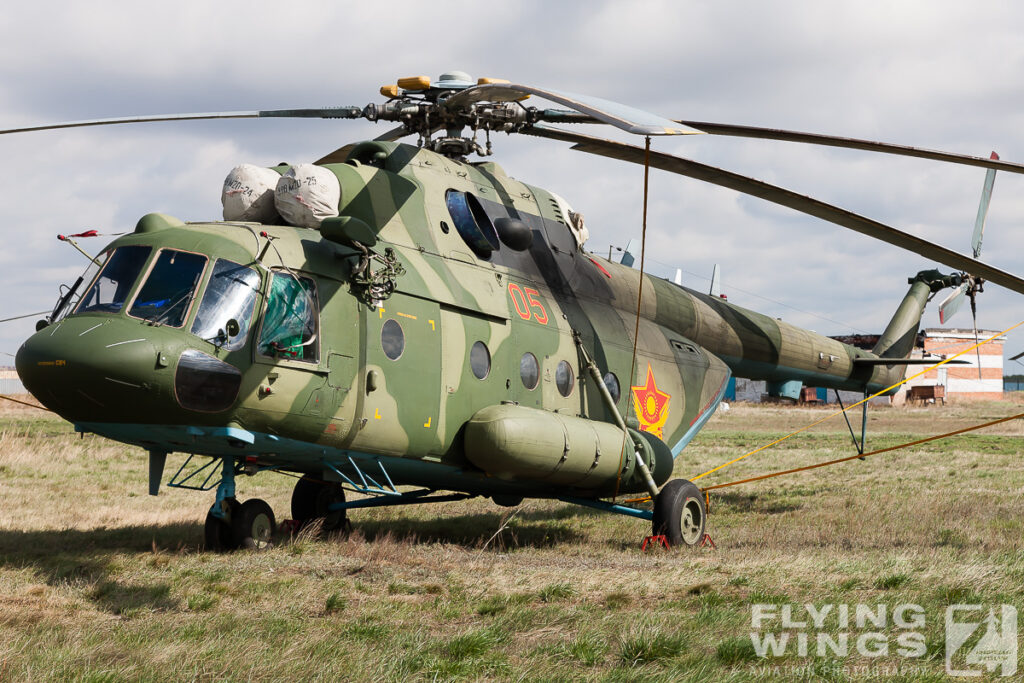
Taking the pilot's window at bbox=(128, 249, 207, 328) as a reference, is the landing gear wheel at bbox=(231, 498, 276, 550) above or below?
below

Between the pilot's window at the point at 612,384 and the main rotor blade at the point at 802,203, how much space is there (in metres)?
3.11

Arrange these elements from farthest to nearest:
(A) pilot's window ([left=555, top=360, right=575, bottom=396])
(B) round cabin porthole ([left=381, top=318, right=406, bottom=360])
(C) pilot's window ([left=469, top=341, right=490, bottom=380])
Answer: (A) pilot's window ([left=555, top=360, right=575, bottom=396]), (C) pilot's window ([left=469, top=341, right=490, bottom=380]), (B) round cabin porthole ([left=381, top=318, right=406, bottom=360])

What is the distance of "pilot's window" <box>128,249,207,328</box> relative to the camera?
8.53m

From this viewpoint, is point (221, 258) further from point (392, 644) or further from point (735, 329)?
point (735, 329)

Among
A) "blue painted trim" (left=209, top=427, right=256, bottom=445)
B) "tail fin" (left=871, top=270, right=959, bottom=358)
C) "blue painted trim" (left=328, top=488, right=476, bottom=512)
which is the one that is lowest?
"blue painted trim" (left=328, top=488, right=476, bottom=512)

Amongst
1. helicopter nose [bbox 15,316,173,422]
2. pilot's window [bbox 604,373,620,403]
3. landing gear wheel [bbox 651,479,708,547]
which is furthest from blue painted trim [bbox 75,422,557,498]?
pilot's window [bbox 604,373,620,403]

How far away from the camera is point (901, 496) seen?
16.8 m

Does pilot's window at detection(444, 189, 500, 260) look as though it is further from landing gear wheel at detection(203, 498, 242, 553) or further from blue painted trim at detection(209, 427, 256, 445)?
landing gear wheel at detection(203, 498, 242, 553)

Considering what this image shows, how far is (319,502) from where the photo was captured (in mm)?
13000

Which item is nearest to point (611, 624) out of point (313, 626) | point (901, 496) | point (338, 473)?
point (313, 626)

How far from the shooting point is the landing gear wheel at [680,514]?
39.3ft

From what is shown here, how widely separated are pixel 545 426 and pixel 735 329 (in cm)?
646

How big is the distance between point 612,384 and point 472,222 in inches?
124

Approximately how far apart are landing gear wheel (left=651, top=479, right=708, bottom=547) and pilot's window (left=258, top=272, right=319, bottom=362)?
5.19m
